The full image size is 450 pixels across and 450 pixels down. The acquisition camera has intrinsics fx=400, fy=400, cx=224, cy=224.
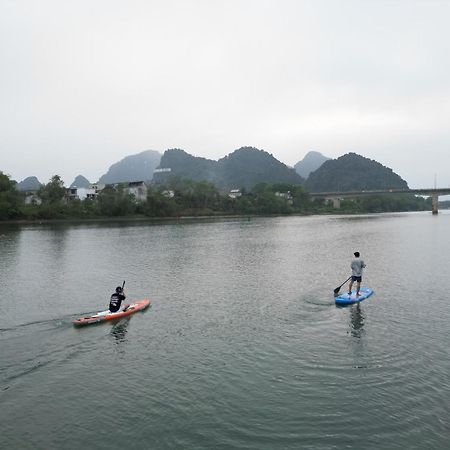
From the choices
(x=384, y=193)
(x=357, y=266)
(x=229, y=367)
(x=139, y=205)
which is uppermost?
(x=384, y=193)

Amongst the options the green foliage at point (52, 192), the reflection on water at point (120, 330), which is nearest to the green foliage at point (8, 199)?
the green foliage at point (52, 192)

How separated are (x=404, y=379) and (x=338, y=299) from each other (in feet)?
26.7

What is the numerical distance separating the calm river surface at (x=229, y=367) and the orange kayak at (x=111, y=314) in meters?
0.39

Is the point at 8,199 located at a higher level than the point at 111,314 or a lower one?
higher

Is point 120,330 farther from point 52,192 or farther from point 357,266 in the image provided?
point 52,192

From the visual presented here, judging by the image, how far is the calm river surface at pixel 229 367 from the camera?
29.1ft

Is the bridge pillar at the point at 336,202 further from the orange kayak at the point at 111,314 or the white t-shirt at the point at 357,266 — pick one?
the orange kayak at the point at 111,314

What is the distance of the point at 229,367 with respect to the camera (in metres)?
12.2

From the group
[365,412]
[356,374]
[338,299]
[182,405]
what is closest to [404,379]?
[356,374]

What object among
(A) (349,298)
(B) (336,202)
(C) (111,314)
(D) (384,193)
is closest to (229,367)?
(C) (111,314)

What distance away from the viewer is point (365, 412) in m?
9.53

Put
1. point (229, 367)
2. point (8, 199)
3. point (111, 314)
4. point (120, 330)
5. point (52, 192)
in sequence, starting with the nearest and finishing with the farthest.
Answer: point (229, 367)
point (120, 330)
point (111, 314)
point (8, 199)
point (52, 192)

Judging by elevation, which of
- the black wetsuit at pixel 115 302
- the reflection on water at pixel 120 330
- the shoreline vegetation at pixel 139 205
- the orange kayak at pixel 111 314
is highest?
the shoreline vegetation at pixel 139 205

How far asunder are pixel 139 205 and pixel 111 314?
9661 centimetres
